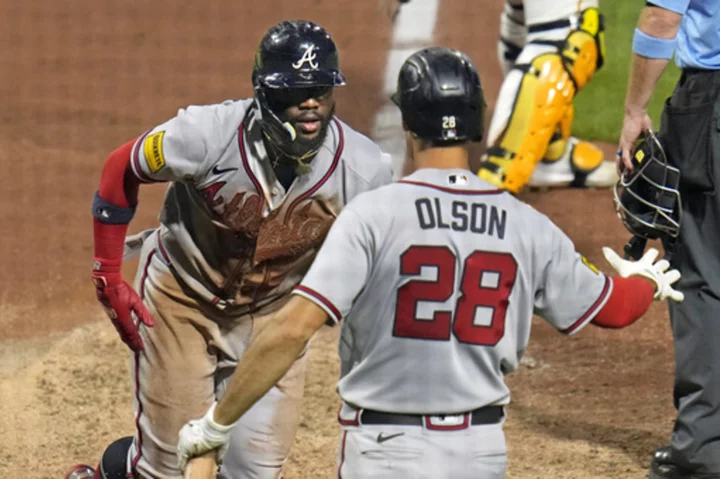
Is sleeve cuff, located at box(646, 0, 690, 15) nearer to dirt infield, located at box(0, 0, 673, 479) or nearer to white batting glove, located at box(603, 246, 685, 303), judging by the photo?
white batting glove, located at box(603, 246, 685, 303)

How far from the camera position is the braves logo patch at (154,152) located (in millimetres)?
3807

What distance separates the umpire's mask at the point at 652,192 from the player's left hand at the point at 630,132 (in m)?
0.03

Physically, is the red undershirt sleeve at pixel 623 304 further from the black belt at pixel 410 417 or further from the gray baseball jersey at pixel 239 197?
the gray baseball jersey at pixel 239 197

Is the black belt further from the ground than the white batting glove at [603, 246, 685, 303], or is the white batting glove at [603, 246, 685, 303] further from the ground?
the white batting glove at [603, 246, 685, 303]

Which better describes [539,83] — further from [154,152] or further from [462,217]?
[462,217]

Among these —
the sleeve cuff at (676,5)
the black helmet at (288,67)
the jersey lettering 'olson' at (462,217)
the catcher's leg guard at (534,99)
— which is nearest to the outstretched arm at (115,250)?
the black helmet at (288,67)

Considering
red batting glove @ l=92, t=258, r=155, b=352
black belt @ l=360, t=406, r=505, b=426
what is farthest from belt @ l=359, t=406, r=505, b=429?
red batting glove @ l=92, t=258, r=155, b=352

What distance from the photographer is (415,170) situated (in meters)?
3.15

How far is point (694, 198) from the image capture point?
458 centimetres

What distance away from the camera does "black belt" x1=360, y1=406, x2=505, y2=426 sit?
10.0 feet

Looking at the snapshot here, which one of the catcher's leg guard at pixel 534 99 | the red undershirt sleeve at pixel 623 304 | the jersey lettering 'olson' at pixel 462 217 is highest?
the jersey lettering 'olson' at pixel 462 217

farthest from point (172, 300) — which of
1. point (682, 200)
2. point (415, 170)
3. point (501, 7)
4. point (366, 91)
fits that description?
point (501, 7)

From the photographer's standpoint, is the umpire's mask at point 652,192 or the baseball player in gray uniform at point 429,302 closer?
the baseball player in gray uniform at point 429,302

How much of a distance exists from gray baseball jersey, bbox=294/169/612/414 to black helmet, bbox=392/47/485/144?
10 cm
